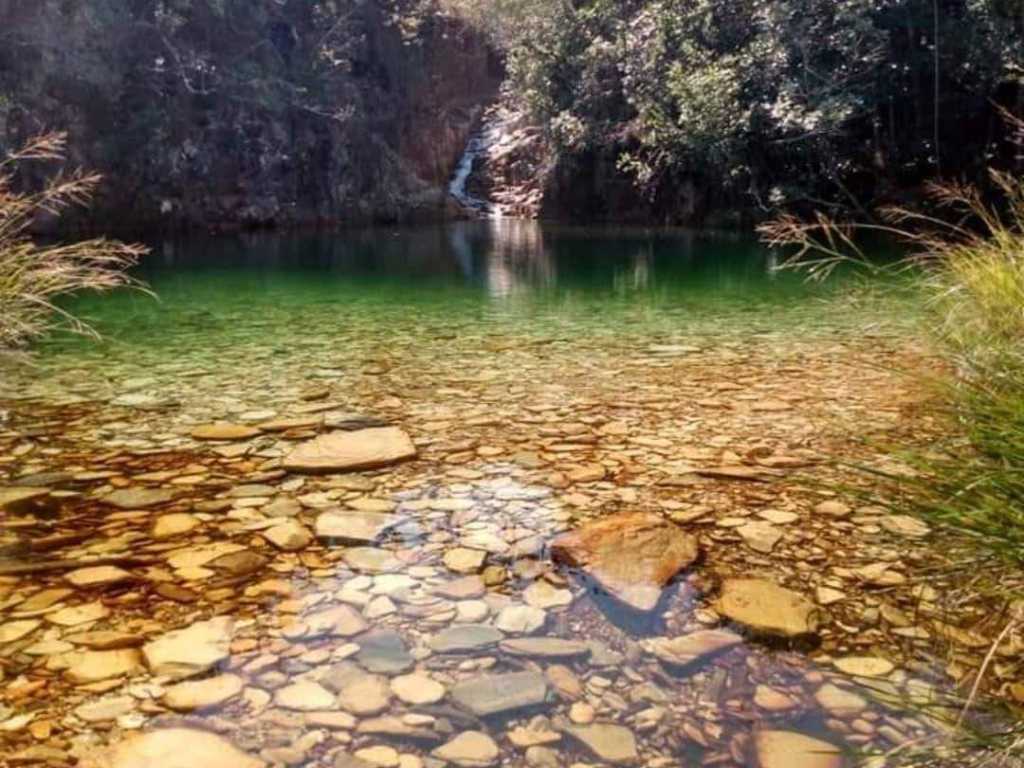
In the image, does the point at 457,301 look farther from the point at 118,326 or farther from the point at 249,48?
the point at 249,48

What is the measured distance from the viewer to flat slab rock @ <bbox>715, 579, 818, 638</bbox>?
80.7 inches

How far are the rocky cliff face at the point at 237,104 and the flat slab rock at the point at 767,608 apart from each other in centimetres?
1639

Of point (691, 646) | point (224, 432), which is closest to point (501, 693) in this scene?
point (691, 646)

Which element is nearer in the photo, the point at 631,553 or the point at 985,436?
the point at 985,436

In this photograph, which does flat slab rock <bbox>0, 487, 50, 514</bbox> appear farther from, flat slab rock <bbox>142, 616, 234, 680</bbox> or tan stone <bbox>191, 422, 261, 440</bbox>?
flat slab rock <bbox>142, 616, 234, 680</bbox>

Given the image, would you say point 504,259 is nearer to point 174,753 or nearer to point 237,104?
point 237,104

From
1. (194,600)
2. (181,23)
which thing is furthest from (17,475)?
(181,23)

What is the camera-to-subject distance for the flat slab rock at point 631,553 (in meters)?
2.28

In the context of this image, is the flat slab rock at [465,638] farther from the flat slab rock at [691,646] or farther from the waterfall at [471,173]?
the waterfall at [471,173]

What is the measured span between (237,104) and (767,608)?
20790 mm

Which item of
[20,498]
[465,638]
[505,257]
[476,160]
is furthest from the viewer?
[476,160]

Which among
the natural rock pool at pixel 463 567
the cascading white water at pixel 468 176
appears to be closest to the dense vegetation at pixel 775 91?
the cascading white water at pixel 468 176

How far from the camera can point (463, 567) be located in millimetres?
2443

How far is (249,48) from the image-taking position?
67.3ft
